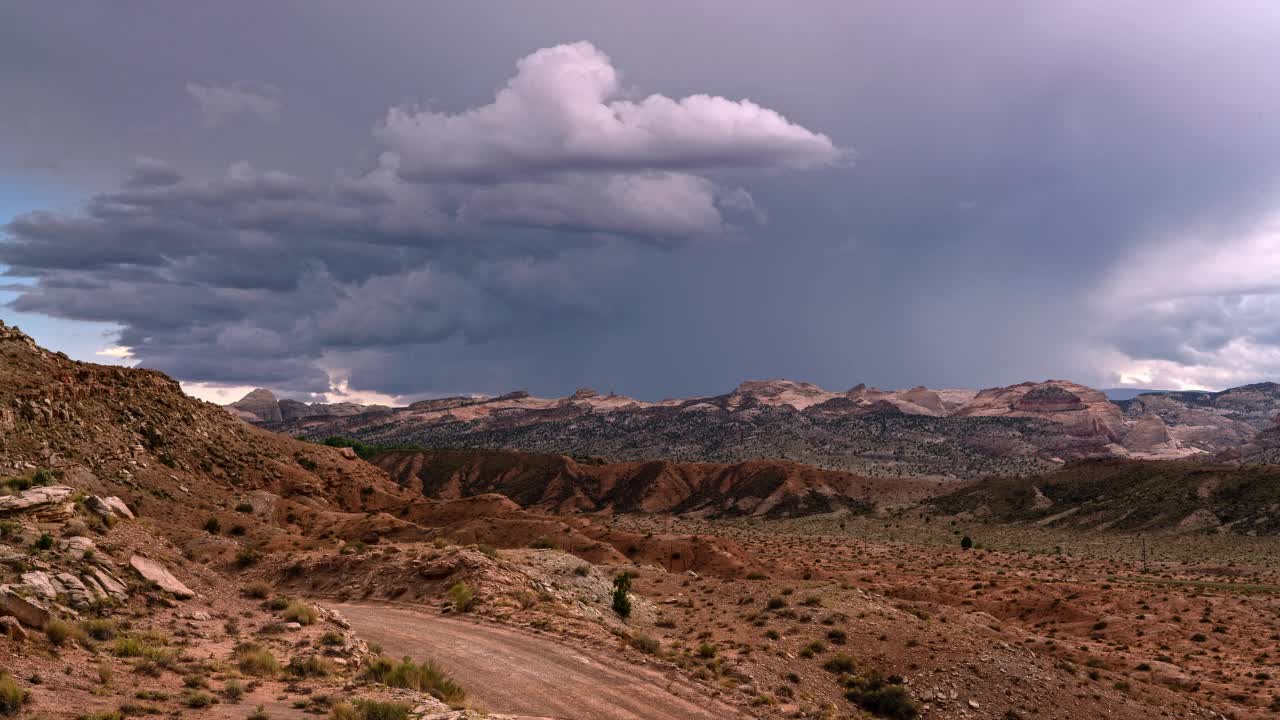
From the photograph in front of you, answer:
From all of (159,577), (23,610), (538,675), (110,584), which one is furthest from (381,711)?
(159,577)

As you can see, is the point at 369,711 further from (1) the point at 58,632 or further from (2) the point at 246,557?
(2) the point at 246,557

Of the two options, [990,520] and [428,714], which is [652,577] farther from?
[990,520]

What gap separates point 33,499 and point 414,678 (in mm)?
15445

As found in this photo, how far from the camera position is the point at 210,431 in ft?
208

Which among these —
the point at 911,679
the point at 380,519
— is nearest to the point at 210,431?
the point at 380,519

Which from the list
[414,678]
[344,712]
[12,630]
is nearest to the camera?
[344,712]

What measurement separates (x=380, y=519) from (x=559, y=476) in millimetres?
95800

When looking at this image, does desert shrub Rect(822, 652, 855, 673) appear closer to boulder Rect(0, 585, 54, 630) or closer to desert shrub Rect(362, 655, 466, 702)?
desert shrub Rect(362, 655, 466, 702)

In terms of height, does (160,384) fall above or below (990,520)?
above

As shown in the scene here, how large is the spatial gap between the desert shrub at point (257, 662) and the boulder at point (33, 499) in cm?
1079

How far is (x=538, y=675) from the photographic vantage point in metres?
23.5

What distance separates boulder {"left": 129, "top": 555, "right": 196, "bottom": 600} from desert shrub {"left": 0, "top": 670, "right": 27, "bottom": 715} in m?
10.7

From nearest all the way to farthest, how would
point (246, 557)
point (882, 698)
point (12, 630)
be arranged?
point (12, 630) < point (882, 698) < point (246, 557)

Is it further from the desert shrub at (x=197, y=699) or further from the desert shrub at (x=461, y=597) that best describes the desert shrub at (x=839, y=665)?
the desert shrub at (x=197, y=699)
